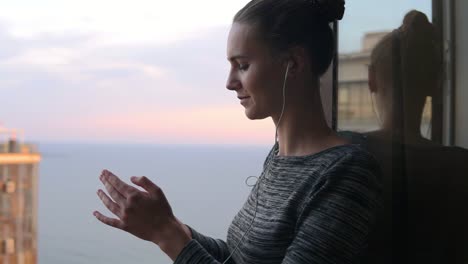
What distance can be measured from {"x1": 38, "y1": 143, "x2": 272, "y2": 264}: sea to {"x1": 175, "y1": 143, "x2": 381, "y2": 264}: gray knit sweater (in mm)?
539

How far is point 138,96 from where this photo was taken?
5.15 ft

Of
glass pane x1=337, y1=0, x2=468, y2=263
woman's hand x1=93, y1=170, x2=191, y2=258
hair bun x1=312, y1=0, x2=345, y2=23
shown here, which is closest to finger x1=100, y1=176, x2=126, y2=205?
woman's hand x1=93, y1=170, x2=191, y2=258

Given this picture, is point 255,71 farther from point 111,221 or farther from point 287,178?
point 111,221

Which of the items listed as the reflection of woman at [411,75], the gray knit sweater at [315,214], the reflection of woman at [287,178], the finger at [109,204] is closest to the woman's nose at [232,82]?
the reflection of woman at [287,178]

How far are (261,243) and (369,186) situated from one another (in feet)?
0.57

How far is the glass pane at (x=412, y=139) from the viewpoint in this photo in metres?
1.05

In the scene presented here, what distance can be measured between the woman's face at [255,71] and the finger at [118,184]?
22cm

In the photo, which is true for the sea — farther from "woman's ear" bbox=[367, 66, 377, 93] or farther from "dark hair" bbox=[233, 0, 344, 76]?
"dark hair" bbox=[233, 0, 344, 76]

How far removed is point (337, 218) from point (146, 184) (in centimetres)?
27

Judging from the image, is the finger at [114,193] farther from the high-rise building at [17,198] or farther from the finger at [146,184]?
the high-rise building at [17,198]

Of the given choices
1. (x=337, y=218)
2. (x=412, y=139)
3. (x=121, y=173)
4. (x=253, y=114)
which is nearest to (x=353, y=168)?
(x=337, y=218)

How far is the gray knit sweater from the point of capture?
63 cm

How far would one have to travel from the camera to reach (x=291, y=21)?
29.0 inches

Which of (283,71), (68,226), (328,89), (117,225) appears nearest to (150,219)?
(117,225)
